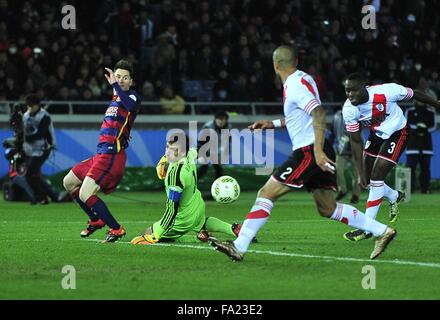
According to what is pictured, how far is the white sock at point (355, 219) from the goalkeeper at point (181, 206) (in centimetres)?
214

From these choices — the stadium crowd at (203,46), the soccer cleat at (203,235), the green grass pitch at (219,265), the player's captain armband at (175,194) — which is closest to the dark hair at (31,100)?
the green grass pitch at (219,265)

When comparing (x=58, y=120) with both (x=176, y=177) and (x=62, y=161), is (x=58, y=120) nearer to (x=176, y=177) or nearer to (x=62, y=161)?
(x=62, y=161)

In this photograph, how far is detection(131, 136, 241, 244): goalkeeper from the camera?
13094mm

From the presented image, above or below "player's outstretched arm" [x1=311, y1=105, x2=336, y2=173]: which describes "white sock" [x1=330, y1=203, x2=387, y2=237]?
below

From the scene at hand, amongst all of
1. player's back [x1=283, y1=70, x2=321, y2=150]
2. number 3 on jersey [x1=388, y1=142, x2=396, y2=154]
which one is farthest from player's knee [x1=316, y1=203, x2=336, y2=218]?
number 3 on jersey [x1=388, y1=142, x2=396, y2=154]

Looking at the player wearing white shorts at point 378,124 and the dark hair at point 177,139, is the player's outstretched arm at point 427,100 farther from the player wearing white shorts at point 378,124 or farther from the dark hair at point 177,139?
the dark hair at point 177,139

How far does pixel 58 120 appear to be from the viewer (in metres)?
26.2

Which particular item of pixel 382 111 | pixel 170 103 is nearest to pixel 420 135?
pixel 170 103

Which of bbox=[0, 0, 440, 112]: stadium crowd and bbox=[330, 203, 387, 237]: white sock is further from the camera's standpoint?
bbox=[0, 0, 440, 112]: stadium crowd

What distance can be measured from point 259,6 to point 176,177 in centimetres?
1854

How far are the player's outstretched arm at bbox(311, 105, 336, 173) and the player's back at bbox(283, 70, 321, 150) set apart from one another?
138mm

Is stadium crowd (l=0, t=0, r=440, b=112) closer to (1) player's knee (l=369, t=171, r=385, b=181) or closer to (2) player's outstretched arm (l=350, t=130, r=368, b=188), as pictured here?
(2) player's outstretched arm (l=350, t=130, r=368, b=188)

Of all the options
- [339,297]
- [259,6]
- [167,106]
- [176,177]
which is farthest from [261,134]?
[339,297]

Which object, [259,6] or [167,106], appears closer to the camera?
[167,106]
